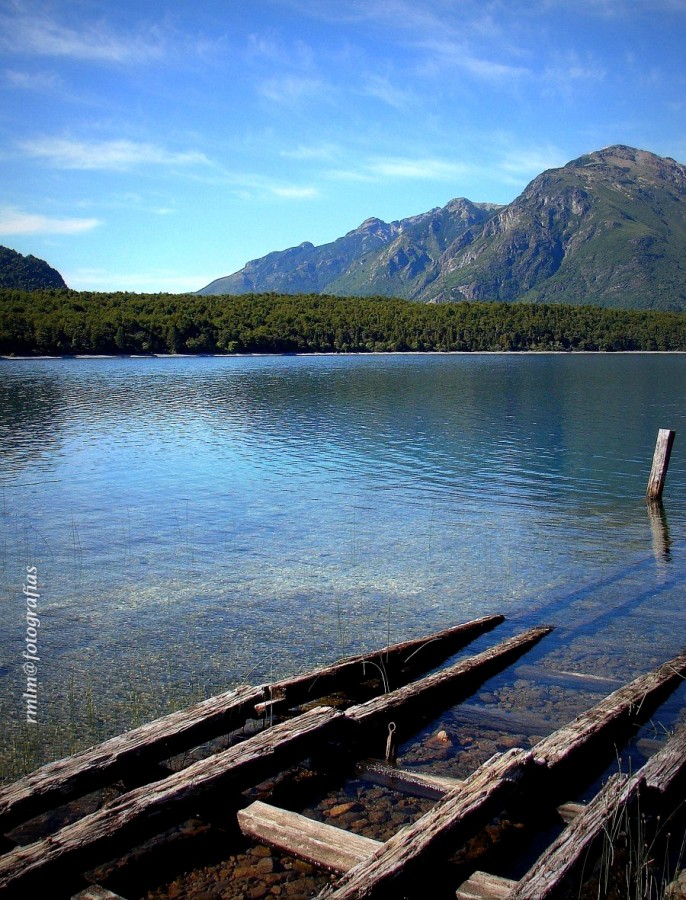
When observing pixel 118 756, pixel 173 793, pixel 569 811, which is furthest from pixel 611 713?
pixel 118 756

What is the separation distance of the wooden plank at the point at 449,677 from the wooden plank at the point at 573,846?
2.66 m

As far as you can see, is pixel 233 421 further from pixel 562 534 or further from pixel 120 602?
pixel 120 602

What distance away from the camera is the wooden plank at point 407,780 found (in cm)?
718

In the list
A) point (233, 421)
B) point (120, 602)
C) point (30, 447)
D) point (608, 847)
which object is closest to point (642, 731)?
point (608, 847)

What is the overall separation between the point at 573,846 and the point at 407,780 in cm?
227

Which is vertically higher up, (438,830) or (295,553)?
(438,830)

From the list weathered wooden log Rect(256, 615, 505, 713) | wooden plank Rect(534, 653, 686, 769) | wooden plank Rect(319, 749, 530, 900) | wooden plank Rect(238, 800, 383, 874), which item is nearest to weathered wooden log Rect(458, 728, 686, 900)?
wooden plank Rect(319, 749, 530, 900)

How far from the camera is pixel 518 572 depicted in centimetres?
1706

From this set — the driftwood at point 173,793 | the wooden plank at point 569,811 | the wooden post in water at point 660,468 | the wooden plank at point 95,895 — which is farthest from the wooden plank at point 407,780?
the wooden post in water at point 660,468

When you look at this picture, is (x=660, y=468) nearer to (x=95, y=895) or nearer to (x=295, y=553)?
(x=295, y=553)

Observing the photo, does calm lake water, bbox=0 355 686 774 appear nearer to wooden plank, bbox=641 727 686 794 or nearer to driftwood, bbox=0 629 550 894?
driftwood, bbox=0 629 550 894

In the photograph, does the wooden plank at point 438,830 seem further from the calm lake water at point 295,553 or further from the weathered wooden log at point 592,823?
the calm lake water at point 295,553

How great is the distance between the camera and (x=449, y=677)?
965 cm

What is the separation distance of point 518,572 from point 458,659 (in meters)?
6.03
